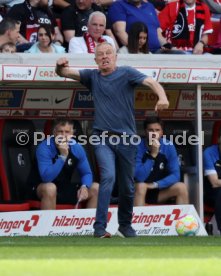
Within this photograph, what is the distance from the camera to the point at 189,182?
580 inches

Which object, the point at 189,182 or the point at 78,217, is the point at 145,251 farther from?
the point at 189,182

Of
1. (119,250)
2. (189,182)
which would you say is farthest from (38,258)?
(189,182)

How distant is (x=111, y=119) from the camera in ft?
38.6

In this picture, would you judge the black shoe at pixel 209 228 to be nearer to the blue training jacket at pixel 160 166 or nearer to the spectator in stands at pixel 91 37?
the blue training jacket at pixel 160 166

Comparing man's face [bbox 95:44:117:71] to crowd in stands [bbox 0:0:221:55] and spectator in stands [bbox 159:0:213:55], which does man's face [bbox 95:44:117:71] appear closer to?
crowd in stands [bbox 0:0:221:55]

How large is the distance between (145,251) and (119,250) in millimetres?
236

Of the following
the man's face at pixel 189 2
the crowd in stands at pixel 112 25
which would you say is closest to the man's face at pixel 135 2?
the crowd in stands at pixel 112 25

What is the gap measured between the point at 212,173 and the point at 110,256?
5.55 metres

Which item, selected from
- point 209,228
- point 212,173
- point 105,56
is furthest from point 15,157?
point 105,56

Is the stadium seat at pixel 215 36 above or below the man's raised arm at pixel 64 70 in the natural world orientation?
below

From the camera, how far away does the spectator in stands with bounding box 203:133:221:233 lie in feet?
48.3

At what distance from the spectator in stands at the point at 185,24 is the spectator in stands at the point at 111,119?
15.1ft

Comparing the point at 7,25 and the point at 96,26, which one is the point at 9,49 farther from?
the point at 96,26

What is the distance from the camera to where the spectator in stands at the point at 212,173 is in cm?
1472
